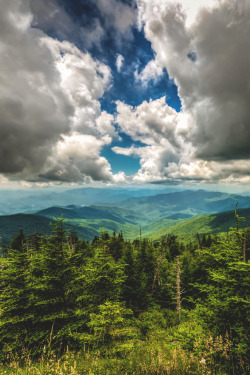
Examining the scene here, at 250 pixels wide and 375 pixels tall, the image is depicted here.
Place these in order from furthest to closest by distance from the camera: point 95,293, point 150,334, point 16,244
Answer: point 16,244 → point 150,334 → point 95,293

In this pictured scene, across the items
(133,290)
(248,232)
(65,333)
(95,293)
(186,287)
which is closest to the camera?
(248,232)

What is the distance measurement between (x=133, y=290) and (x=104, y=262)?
15.7 m

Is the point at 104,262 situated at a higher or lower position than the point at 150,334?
higher

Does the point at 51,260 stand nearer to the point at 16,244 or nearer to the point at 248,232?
the point at 248,232

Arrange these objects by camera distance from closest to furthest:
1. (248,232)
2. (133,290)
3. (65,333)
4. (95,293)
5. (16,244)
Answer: (248,232)
(65,333)
(95,293)
(133,290)
(16,244)

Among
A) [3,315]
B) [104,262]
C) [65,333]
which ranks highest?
[104,262]

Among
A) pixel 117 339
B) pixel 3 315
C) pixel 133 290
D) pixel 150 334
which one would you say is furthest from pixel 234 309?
pixel 133 290

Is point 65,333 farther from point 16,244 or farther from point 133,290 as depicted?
point 16,244

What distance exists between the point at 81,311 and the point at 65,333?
1.45 m

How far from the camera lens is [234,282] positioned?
7.96 m

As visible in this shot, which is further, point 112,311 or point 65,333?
point 112,311

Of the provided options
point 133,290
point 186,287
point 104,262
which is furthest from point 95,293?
point 186,287

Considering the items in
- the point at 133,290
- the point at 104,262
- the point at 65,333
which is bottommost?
the point at 133,290

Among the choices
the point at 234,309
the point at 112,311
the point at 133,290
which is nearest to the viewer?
the point at 234,309
